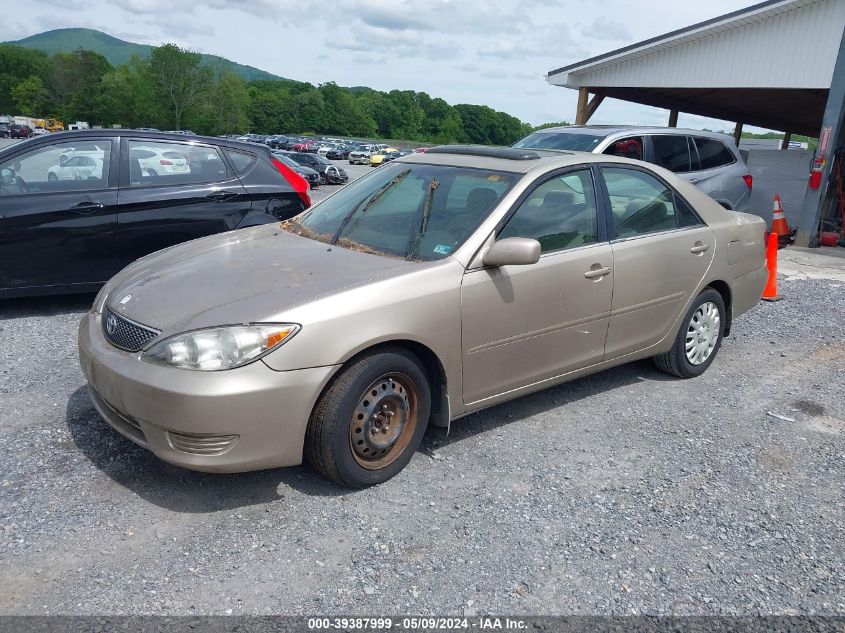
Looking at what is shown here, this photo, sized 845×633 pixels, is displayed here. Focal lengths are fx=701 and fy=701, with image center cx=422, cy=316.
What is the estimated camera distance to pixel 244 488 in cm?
338

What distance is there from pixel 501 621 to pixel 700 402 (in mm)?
2746

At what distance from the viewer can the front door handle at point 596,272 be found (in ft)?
13.5

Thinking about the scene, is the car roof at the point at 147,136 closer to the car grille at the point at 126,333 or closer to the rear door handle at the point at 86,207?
the rear door handle at the point at 86,207

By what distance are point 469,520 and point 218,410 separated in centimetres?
123

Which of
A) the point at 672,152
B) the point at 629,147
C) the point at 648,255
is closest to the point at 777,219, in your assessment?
the point at 672,152

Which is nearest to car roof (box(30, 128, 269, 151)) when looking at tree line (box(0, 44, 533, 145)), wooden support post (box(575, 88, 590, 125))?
wooden support post (box(575, 88, 590, 125))

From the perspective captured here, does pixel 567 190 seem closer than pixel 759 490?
No

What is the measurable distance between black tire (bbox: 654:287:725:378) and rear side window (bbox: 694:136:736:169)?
16.5 ft

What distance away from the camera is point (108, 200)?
589cm

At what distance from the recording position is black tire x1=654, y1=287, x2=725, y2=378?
4914mm

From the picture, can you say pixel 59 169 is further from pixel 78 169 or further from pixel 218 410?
pixel 218 410

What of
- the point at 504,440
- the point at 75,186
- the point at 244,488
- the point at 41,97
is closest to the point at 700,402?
the point at 504,440

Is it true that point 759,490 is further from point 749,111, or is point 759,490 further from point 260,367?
point 749,111

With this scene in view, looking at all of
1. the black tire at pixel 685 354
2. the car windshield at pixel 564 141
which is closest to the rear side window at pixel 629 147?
the car windshield at pixel 564 141
